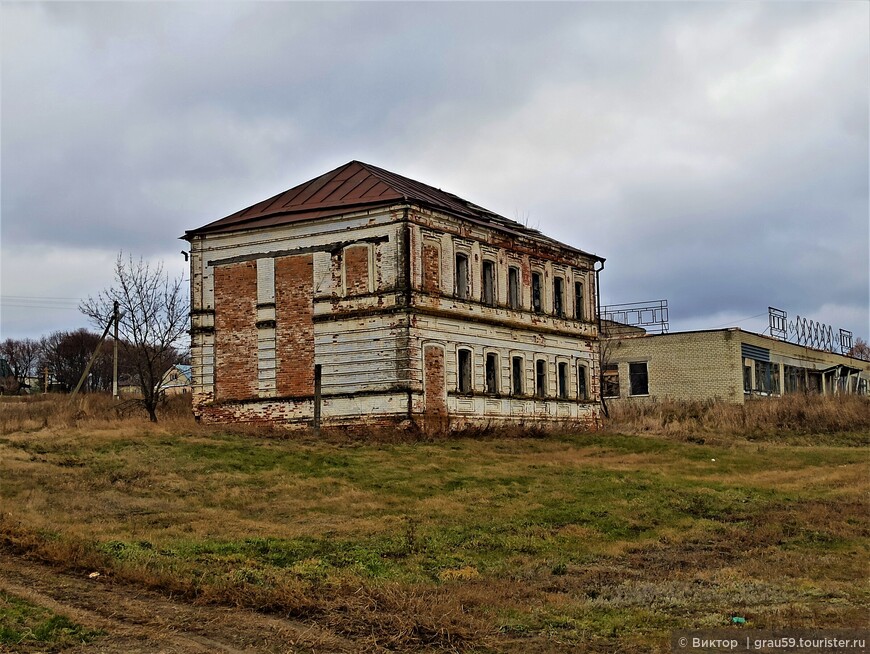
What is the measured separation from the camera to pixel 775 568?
47.5ft

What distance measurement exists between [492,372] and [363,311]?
19.3 feet

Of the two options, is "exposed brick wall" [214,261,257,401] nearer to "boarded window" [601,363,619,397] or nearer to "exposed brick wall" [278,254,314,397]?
"exposed brick wall" [278,254,314,397]

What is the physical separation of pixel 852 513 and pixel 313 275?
18.5 meters

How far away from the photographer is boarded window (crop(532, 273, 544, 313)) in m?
38.0

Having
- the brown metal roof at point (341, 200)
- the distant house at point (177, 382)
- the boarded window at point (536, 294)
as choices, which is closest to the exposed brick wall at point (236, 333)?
the brown metal roof at point (341, 200)

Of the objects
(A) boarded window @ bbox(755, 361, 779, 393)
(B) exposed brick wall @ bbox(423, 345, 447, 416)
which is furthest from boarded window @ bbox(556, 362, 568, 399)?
(A) boarded window @ bbox(755, 361, 779, 393)

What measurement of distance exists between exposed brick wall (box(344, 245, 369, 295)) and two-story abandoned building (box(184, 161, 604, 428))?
45 millimetres

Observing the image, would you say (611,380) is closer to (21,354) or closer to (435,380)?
(435,380)

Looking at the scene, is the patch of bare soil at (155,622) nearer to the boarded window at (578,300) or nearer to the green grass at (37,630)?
the green grass at (37,630)

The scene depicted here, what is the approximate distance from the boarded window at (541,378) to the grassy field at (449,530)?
615 centimetres

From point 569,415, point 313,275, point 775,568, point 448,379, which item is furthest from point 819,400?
point 775,568

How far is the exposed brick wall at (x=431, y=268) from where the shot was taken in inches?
1278

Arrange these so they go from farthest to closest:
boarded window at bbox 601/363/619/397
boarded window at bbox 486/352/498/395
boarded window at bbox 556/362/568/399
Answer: boarded window at bbox 601/363/619/397 → boarded window at bbox 556/362/568/399 → boarded window at bbox 486/352/498/395

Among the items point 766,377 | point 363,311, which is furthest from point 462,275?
point 766,377
